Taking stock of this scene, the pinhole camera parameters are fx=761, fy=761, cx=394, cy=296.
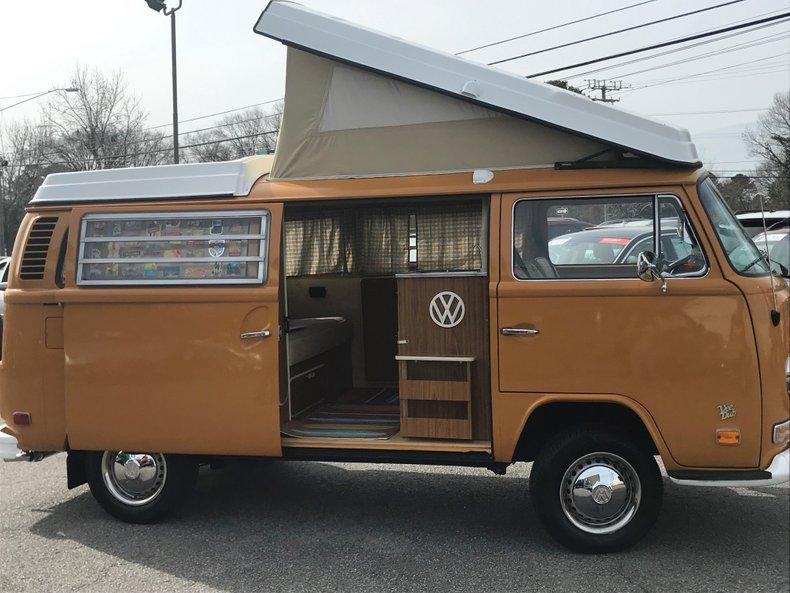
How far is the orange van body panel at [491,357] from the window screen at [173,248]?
71 millimetres

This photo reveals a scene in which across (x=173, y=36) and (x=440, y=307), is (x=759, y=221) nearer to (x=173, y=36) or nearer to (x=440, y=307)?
(x=440, y=307)

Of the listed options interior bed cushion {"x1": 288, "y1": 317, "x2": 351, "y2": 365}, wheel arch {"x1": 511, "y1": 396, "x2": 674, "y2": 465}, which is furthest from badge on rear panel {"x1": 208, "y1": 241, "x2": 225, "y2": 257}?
wheel arch {"x1": 511, "y1": 396, "x2": 674, "y2": 465}

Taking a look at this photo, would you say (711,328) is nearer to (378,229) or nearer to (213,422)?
(213,422)

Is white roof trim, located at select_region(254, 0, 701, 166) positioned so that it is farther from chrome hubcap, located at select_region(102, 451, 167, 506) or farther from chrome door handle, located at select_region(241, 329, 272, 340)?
chrome hubcap, located at select_region(102, 451, 167, 506)

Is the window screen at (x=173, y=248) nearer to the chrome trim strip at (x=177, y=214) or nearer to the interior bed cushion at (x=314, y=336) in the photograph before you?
the chrome trim strip at (x=177, y=214)

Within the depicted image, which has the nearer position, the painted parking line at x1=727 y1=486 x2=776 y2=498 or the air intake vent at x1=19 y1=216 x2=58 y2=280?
the air intake vent at x1=19 y1=216 x2=58 y2=280

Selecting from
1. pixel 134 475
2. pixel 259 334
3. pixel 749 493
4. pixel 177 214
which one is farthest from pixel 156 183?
pixel 749 493

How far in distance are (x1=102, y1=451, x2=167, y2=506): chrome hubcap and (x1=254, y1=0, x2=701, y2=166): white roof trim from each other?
3065mm

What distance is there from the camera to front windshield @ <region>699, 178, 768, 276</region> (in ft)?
14.7

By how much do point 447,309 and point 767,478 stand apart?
6.86 ft

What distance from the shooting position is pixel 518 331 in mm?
4625

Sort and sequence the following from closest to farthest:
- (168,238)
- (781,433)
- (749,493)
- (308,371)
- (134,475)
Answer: (781,433)
(168,238)
(134,475)
(749,493)
(308,371)

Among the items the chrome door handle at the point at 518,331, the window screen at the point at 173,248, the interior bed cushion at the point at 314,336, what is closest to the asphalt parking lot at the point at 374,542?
the interior bed cushion at the point at 314,336

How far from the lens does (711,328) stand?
4312 mm
